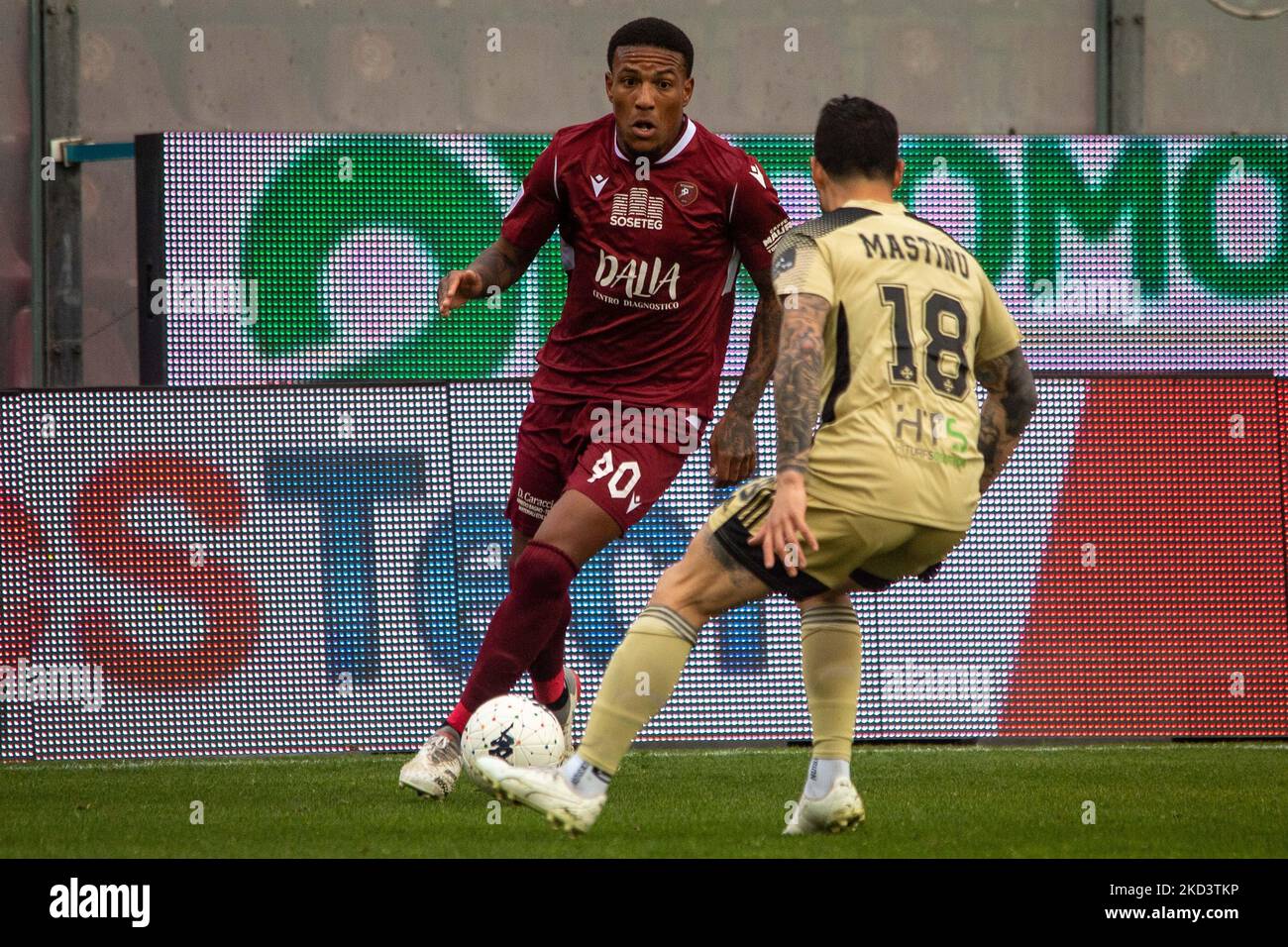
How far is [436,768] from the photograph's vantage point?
17.8 feet

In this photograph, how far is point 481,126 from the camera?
10.9m

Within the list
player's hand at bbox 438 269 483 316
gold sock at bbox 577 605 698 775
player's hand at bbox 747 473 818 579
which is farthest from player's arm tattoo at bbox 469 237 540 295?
player's hand at bbox 747 473 818 579

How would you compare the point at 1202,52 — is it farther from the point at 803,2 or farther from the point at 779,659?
the point at 779,659

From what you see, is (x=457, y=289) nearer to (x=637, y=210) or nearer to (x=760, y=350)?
(x=637, y=210)

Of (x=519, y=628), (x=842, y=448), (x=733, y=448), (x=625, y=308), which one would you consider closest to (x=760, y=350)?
(x=733, y=448)

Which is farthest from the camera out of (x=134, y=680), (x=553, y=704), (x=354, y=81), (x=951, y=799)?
(x=354, y=81)

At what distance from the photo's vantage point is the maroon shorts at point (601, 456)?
17.8 ft

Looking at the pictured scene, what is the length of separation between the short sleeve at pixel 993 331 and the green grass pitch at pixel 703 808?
1.21 m

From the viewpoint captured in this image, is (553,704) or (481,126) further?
(481,126)

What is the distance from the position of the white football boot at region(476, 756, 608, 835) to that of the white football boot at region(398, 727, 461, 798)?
1070 millimetres

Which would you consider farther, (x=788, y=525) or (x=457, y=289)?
(x=457, y=289)

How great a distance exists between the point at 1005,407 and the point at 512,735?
1.71 metres

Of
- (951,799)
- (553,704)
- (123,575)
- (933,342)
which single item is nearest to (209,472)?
(123,575)

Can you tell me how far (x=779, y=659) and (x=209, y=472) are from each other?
2.40 m
